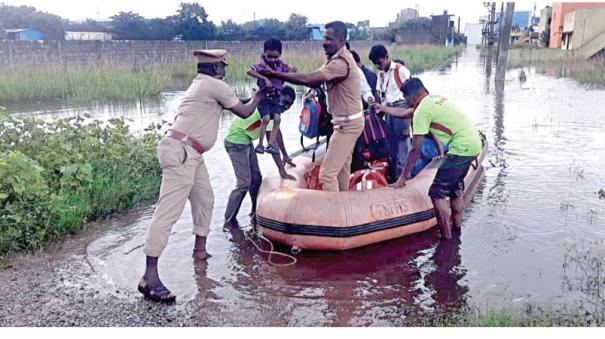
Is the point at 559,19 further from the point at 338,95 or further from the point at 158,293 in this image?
the point at 158,293

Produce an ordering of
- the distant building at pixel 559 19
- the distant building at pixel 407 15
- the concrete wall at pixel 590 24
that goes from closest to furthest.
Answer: the concrete wall at pixel 590 24 < the distant building at pixel 559 19 < the distant building at pixel 407 15

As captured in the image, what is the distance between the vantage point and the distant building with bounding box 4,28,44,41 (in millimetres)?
29852

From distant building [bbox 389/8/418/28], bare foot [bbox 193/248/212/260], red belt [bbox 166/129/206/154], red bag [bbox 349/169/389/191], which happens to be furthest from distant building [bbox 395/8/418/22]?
red belt [bbox 166/129/206/154]

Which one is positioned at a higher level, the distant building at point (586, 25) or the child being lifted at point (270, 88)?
the distant building at point (586, 25)

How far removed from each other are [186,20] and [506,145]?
24416mm

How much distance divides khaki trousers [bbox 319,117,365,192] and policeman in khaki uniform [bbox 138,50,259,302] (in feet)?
3.56

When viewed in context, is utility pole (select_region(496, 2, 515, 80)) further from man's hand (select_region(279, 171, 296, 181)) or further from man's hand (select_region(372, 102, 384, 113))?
man's hand (select_region(279, 171, 296, 181))

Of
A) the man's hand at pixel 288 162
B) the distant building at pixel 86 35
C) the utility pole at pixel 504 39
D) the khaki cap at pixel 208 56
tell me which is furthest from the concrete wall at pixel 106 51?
the khaki cap at pixel 208 56

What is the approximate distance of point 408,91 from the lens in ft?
17.1

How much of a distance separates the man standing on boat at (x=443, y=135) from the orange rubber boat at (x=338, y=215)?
0.83 feet

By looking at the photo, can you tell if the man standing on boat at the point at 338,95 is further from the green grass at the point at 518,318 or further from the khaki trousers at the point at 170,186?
the green grass at the point at 518,318

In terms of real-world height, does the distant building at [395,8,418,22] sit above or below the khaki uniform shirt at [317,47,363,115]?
above

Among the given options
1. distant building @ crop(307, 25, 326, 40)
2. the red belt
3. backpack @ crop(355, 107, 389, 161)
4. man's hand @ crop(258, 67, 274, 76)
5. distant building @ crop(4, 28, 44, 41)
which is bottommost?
backpack @ crop(355, 107, 389, 161)

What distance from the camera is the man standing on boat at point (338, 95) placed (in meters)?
4.80
